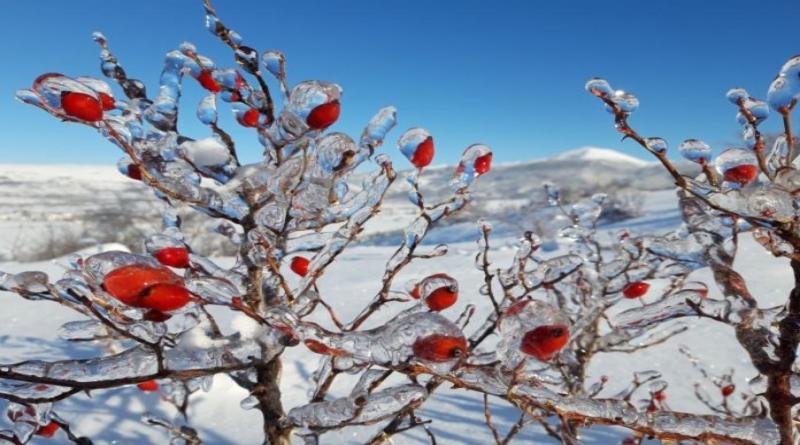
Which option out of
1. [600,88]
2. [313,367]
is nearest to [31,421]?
[600,88]

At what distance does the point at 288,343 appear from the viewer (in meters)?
0.80

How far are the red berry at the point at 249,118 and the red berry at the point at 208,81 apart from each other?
6 cm

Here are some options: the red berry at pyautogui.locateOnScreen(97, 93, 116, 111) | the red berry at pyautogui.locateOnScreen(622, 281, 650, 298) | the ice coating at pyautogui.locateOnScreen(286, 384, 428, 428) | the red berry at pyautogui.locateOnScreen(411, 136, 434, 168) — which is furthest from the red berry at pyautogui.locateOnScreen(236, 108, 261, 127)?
the red berry at pyautogui.locateOnScreen(622, 281, 650, 298)

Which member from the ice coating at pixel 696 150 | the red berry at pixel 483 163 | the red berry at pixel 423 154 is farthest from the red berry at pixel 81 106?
the ice coating at pixel 696 150

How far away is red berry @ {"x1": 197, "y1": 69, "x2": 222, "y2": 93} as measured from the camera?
0.90m

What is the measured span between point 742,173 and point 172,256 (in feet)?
2.64

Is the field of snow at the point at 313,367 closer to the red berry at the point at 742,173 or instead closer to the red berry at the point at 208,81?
the red berry at the point at 208,81

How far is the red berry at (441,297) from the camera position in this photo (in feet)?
2.59

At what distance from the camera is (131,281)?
1.89 ft

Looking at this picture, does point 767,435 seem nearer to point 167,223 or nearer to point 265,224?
point 265,224

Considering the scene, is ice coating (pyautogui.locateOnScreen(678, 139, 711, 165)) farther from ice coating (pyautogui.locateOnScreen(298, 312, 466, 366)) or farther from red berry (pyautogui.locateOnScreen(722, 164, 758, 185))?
ice coating (pyautogui.locateOnScreen(298, 312, 466, 366))

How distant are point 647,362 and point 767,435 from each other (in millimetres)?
1910

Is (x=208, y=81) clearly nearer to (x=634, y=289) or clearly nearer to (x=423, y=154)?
(x=423, y=154)

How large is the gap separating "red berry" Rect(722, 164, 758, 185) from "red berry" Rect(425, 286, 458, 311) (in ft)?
1.34
